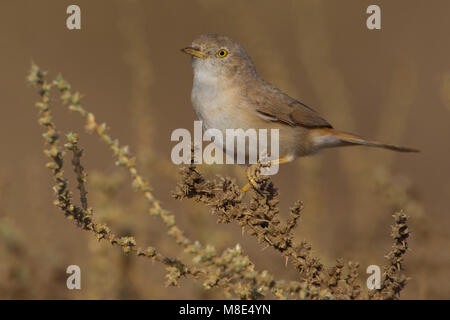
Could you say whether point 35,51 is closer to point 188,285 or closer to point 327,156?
point 327,156

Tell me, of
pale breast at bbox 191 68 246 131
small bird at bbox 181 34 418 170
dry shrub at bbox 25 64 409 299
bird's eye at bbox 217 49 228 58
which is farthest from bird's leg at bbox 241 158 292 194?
bird's eye at bbox 217 49 228 58

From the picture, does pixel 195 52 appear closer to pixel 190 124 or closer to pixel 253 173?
pixel 253 173

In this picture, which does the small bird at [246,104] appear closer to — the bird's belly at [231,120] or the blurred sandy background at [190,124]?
the bird's belly at [231,120]

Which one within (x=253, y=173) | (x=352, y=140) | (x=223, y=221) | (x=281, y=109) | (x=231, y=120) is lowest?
(x=223, y=221)

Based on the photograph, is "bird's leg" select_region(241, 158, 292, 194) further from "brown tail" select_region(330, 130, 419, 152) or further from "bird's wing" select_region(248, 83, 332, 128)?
"brown tail" select_region(330, 130, 419, 152)

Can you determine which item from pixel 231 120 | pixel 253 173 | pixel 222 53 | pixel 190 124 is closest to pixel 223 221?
pixel 253 173

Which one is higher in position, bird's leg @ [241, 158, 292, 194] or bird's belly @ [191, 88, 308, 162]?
bird's belly @ [191, 88, 308, 162]
